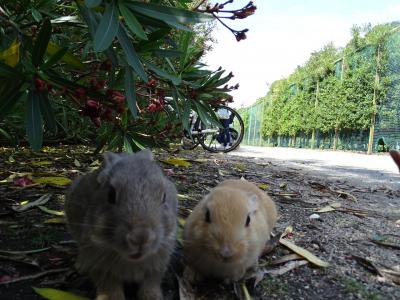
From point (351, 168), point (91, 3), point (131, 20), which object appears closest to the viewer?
point (91, 3)

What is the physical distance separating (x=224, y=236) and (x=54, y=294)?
774 mm

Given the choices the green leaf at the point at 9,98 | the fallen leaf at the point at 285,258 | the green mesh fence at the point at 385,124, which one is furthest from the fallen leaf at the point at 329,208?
the green mesh fence at the point at 385,124

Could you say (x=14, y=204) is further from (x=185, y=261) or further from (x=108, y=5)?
(x=108, y=5)

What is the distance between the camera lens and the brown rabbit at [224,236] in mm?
2051

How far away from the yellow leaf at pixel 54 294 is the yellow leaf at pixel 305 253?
1.23m

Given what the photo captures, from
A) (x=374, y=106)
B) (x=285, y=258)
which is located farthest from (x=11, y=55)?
(x=374, y=106)

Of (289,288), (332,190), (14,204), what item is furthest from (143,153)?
(332,190)

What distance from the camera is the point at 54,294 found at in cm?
178

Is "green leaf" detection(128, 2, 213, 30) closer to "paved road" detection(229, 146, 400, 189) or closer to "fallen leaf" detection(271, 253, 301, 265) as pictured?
"fallen leaf" detection(271, 253, 301, 265)

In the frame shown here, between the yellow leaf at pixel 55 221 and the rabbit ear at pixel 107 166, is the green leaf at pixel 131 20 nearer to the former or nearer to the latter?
the rabbit ear at pixel 107 166

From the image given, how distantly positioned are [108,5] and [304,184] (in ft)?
12.2

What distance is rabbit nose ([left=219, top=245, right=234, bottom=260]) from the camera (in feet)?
6.53

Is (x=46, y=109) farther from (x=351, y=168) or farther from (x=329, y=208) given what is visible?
(x=351, y=168)

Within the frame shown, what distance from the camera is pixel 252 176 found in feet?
17.9
